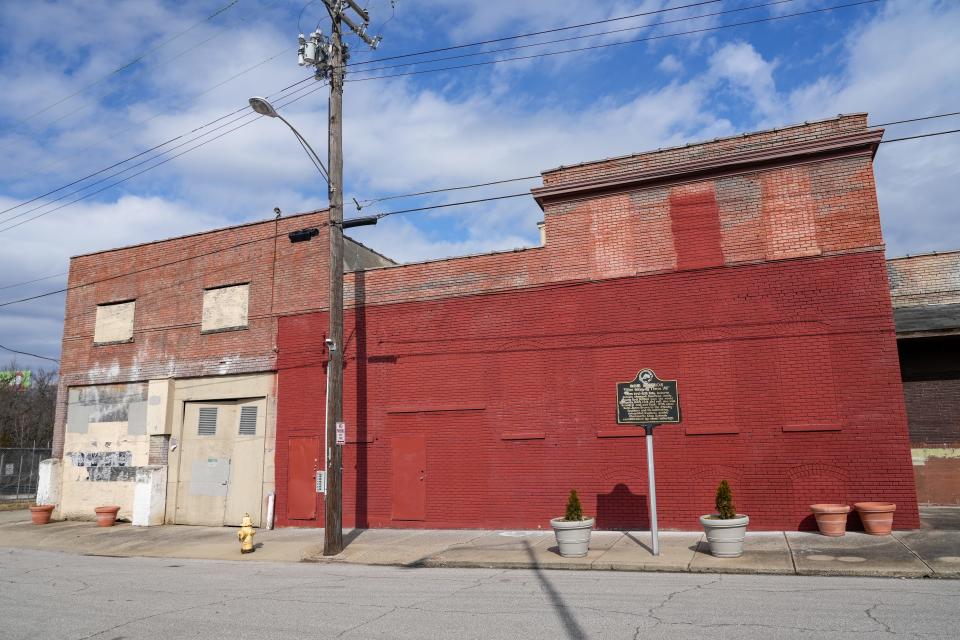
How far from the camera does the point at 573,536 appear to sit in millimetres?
13125

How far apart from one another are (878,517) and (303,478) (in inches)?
549

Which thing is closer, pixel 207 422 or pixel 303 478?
pixel 303 478

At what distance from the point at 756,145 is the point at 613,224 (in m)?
3.59

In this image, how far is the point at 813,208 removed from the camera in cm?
1538

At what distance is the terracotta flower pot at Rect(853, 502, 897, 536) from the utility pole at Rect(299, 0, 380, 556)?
1043 centimetres

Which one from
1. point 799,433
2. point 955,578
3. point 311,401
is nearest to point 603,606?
point 955,578

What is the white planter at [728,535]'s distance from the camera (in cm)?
1227

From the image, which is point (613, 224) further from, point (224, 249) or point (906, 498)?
point (224, 249)

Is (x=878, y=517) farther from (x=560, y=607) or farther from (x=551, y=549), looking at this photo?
(x=560, y=607)

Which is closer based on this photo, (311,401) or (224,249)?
(311,401)

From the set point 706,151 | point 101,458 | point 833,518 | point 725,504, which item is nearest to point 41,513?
point 101,458

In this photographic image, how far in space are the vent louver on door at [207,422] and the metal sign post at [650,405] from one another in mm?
13546

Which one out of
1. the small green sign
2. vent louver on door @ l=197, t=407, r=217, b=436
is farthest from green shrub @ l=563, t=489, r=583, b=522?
the small green sign

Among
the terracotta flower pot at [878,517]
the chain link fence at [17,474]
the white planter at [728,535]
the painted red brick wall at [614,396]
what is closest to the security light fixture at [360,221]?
the painted red brick wall at [614,396]
